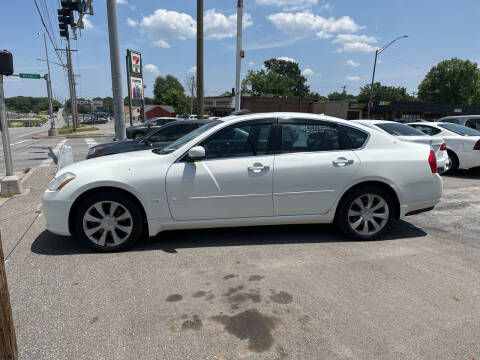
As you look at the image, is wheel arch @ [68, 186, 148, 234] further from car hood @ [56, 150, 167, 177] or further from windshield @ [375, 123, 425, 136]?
windshield @ [375, 123, 425, 136]

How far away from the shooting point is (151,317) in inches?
104

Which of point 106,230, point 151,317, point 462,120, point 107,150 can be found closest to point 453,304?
point 151,317

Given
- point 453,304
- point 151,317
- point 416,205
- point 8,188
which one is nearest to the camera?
point 151,317

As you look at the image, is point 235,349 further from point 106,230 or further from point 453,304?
point 106,230

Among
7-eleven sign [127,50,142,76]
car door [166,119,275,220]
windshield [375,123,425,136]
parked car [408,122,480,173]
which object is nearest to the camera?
car door [166,119,275,220]

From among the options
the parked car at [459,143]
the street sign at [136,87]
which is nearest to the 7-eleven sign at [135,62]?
the street sign at [136,87]

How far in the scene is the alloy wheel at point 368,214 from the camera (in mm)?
4191

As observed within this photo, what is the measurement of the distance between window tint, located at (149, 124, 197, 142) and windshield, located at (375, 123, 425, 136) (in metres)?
5.44

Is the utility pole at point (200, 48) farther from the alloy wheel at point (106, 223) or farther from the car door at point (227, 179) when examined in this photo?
the alloy wheel at point (106, 223)

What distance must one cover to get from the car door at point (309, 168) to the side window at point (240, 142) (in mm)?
212

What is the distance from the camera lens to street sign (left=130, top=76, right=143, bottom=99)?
15.1 m

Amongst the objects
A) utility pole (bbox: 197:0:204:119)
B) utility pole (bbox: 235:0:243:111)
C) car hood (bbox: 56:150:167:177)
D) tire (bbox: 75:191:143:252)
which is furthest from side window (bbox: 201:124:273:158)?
utility pole (bbox: 235:0:243:111)

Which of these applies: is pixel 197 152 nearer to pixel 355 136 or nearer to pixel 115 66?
pixel 355 136

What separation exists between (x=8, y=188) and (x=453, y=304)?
24.8 feet
